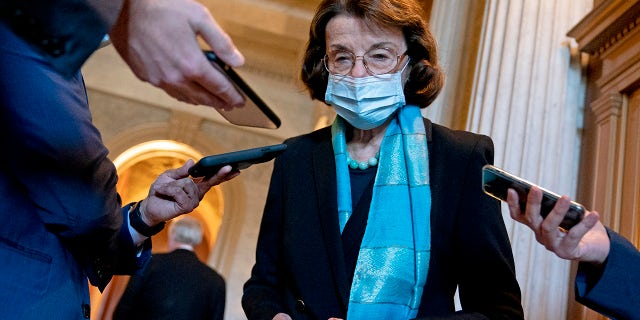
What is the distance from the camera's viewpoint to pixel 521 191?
1.37m

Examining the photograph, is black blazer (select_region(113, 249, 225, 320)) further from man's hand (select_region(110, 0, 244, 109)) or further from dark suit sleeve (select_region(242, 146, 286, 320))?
man's hand (select_region(110, 0, 244, 109))

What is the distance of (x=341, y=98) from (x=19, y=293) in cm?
111

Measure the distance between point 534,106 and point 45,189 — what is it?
3.23m

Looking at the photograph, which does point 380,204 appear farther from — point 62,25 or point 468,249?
point 62,25

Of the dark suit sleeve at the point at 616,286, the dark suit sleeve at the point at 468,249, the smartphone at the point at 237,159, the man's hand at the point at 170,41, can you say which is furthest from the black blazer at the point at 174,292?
the man's hand at the point at 170,41

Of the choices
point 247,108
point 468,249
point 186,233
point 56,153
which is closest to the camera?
point 247,108

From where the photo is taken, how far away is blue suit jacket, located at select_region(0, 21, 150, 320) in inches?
40.9

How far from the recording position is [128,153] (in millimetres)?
12258

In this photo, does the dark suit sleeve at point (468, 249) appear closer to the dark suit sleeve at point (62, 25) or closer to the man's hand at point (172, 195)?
the man's hand at point (172, 195)

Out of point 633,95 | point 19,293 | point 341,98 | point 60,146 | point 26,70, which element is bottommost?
point 19,293

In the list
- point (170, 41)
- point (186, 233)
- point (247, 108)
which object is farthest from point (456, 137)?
point (186, 233)

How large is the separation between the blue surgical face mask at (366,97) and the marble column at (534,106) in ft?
5.73

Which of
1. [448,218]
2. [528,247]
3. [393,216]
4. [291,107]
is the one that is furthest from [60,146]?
[291,107]

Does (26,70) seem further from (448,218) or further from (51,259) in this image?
(448,218)
